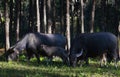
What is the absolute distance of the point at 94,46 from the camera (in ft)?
78.8

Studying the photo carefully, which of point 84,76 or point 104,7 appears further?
point 104,7

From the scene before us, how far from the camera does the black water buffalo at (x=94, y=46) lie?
78.2 feet

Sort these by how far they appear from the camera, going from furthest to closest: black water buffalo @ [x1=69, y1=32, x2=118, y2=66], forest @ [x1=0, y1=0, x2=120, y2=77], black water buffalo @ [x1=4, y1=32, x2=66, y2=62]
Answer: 1. black water buffalo @ [x1=4, y1=32, x2=66, y2=62]
2. black water buffalo @ [x1=69, y1=32, x2=118, y2=66]
3. forest @ [x1=0, y1=0, x2=120, y2=77]

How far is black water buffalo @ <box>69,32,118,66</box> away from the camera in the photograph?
78.2 feet

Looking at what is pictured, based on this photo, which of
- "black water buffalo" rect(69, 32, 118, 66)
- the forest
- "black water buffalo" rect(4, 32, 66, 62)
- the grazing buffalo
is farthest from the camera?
"black water buffalo" rect(4, 32, 66, 62)

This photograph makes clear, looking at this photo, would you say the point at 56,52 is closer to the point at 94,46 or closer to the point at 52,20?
the point at 94,46

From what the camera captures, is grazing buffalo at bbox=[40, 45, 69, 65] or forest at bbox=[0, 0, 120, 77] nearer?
forest at bbox=[0, 0, 120, 77]

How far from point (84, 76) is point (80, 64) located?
22.1 feet

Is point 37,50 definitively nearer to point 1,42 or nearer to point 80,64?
point 80,64

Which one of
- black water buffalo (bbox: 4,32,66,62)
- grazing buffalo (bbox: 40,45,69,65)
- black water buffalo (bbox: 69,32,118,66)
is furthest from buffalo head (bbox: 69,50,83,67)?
black water buffalo (bbox: 4,32,66,62)

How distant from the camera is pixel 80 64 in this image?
23.7 metres

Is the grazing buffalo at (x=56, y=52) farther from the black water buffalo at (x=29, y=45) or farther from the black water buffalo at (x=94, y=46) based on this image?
the black water buffalo at (x=29, y=45)

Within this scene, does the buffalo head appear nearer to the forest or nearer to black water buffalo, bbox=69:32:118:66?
black water buffalo, bbox=69:32:118:66

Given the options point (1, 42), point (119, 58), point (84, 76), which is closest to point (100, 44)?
point (119, 58)
